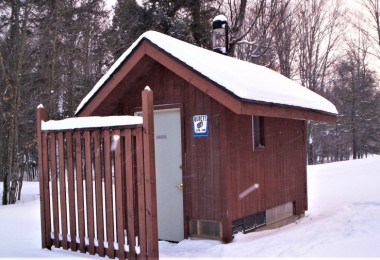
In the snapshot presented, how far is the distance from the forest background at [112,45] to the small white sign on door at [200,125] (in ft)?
27.4

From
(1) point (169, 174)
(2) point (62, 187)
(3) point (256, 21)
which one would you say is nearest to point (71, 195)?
(2) point (62, 187)

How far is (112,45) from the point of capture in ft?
65.7

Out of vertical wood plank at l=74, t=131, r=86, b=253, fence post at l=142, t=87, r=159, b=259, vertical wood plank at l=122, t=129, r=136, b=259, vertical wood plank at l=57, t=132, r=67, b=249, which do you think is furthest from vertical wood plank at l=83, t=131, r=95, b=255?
fence post at l=142, t=87, r=159, b=259

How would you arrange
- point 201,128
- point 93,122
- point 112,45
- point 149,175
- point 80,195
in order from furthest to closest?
point 112,45 → point 201,128 → point 80,195 → point 93,122 → point 149,175

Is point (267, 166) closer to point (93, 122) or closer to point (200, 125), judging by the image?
point (200, 125)

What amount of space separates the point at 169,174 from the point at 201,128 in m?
1.04

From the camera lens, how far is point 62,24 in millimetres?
16469

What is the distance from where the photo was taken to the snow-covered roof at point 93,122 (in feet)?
16.0

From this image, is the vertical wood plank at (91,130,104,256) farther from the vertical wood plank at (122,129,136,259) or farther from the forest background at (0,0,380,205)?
the forest background at (0,0,380,205)

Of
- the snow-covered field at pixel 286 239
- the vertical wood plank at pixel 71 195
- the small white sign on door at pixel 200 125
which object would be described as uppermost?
the small white sign on door at pixel 200 125

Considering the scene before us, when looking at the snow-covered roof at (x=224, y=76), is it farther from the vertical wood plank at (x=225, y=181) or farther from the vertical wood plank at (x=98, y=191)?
the vertical wood plank at (x=98, y=191)

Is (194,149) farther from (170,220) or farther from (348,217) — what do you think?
(348,217)

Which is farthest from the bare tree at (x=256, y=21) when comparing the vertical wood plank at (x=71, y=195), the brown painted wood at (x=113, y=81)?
the vertical wood plank at (x=71, y=195)

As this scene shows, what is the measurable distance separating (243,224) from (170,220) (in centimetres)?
127
